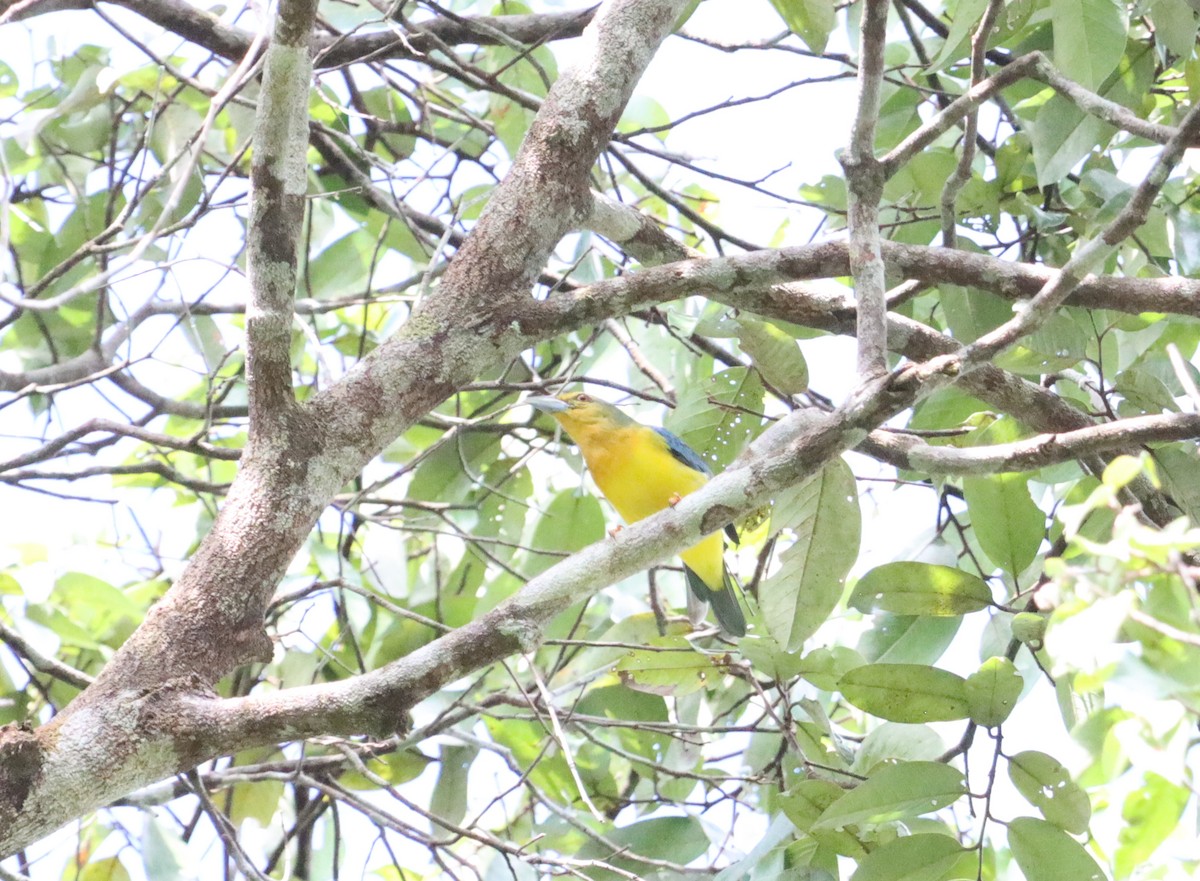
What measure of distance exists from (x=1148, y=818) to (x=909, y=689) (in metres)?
1.09

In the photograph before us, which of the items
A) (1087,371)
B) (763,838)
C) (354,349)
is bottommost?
(763,838)

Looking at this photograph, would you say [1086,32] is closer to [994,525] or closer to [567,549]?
[994,525]

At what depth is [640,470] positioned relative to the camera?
441 centimetres

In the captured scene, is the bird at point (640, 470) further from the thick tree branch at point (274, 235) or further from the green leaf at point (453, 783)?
the thick tree branch at point (274, 235)

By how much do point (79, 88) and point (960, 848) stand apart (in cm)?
357

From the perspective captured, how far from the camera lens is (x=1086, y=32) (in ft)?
8.75

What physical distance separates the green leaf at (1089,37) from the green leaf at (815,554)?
1126 millimetres

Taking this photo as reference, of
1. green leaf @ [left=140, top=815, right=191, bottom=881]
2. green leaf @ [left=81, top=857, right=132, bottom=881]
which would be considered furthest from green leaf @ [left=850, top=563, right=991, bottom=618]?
green leaf @ [left=81, top=857, right=132, bottom=881]

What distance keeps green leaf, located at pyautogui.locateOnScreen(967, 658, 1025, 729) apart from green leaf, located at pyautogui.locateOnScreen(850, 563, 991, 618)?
10.0 inches

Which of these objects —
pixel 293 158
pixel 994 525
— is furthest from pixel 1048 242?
pixel 293 158

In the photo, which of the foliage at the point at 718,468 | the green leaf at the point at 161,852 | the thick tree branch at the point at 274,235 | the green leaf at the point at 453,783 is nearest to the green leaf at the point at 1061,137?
the foliage at the point at 718,468

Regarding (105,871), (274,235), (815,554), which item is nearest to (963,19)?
(815,554)

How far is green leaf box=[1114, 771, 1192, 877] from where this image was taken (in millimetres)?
1211

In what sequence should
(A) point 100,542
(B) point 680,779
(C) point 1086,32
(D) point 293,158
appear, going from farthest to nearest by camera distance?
(A) point 100,542
(B) point 680,779
(C) point 1086,32
(D) point 293,158
